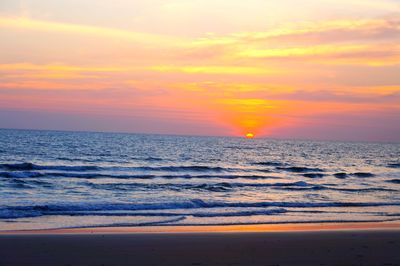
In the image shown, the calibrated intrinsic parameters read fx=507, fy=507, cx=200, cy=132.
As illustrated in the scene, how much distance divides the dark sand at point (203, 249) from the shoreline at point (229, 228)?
2.92 ft

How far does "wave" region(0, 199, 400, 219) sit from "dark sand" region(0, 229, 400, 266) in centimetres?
512

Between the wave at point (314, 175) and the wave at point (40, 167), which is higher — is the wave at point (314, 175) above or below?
below

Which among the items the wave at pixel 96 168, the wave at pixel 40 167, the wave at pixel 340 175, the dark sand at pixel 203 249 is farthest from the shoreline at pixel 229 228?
the wave at pixel 40 167

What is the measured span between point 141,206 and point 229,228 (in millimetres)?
5693

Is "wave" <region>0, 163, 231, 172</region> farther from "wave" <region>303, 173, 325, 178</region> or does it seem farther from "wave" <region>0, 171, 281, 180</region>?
"wave" <region>303, 173, 325, 178</region>

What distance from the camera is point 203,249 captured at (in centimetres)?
1121

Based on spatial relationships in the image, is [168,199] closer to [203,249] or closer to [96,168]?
[203,249]

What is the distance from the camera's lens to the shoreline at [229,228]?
1361 cm

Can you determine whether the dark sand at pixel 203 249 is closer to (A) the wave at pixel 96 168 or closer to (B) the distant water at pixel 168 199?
(B) the distant water at pixel 168 199

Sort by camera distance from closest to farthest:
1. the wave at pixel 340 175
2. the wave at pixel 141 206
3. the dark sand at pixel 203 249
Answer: the dark sand at pixel 203 249 → the wave at pixel 141 206 → the wave at pixel 340 175

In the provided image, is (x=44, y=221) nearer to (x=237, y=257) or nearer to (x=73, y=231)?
(x=73, y=231)

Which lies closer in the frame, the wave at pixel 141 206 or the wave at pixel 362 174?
the wave at pixel 141 206

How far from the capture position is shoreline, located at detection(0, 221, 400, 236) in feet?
44.7

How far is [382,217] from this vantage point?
1817 cm
